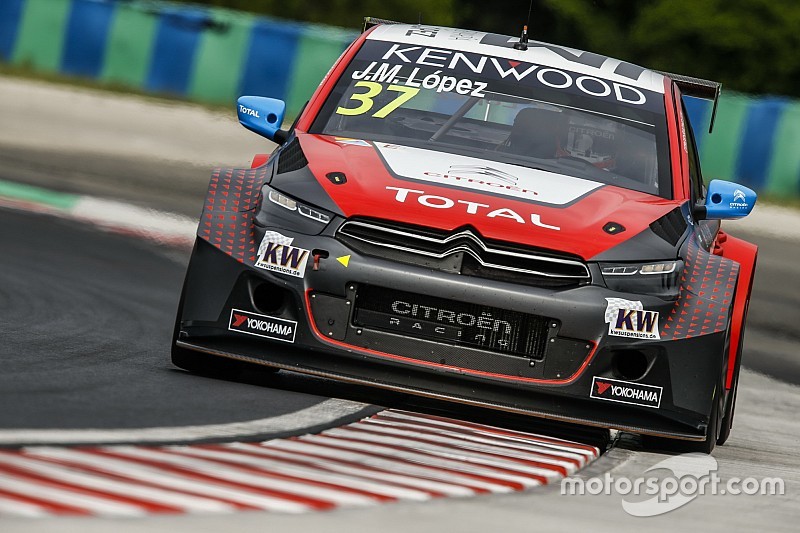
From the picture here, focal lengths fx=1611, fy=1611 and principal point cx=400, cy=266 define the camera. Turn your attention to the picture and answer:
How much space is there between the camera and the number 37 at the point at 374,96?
284 inches

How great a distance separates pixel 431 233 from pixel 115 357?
155cm

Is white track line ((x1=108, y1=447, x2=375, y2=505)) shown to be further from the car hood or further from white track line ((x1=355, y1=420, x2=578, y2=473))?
the car hood

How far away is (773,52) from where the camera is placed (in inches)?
1016

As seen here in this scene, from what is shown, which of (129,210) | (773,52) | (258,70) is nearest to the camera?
(129,210)

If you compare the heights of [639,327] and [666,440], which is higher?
[639,327]

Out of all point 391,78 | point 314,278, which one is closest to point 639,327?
point 314,278

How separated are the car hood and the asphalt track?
0.80 metres

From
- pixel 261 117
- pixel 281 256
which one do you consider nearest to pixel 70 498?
pixel 281 256

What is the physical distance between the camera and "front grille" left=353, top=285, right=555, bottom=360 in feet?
19.5

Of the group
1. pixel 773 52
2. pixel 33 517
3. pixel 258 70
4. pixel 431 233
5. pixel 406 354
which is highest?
pixel 773 52

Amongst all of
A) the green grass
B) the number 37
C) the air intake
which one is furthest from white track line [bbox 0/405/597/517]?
the green grass

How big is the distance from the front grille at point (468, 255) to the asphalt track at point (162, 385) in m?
0.64

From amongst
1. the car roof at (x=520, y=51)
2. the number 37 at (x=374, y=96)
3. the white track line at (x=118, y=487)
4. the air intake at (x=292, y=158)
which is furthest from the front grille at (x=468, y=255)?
the white track line at (x=118, y=487)

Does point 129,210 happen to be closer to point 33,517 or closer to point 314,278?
point 314,278
